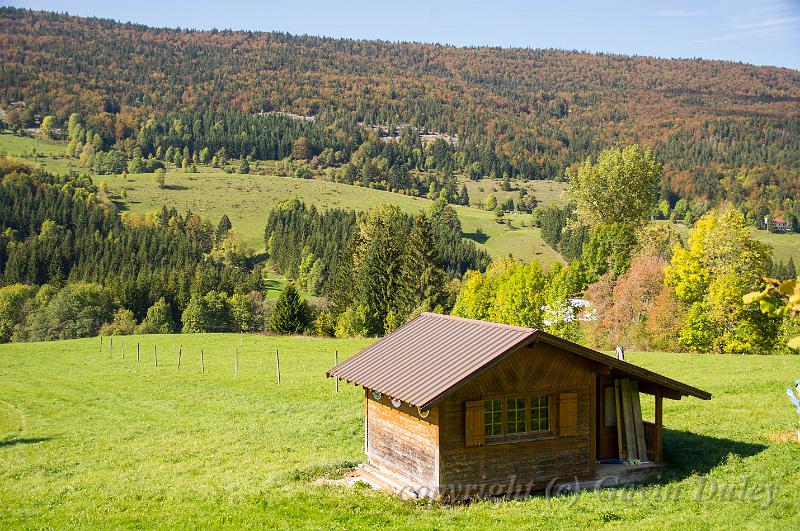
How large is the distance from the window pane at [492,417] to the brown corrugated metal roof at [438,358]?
127cm

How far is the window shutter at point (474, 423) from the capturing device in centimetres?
1945

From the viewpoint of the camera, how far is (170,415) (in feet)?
116

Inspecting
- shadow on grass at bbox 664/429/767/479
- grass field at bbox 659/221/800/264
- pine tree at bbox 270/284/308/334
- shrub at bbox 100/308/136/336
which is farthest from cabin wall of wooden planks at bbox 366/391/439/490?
grass field at bbox 659/221/800/264

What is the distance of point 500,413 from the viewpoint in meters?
20.1

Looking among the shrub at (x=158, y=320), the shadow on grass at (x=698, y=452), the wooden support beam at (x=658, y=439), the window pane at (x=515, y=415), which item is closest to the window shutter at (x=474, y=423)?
the window pane at (x=515, y=415)

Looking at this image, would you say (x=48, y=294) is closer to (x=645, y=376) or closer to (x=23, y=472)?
(x=23, y=472)

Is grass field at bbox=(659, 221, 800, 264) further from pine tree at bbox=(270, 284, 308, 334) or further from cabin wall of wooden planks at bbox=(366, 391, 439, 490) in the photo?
cabin wall of wooden planks at bbox=(366, 391, 439, 490)

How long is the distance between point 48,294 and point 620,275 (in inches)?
3770

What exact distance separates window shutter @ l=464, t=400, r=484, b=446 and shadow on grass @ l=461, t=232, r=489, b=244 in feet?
531

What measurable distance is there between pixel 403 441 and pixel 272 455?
667 cm

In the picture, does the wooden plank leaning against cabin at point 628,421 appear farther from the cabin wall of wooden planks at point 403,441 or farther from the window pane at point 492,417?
the cabin wall of wooden planks at point 403,441

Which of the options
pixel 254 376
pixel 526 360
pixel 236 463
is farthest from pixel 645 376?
pixel 254 376

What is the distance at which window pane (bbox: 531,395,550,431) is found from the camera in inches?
808

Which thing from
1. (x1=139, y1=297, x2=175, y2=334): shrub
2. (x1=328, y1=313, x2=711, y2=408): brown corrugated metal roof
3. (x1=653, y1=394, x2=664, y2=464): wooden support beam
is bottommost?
(x1=139, y1=297, x2=175, y2=334): shrub
